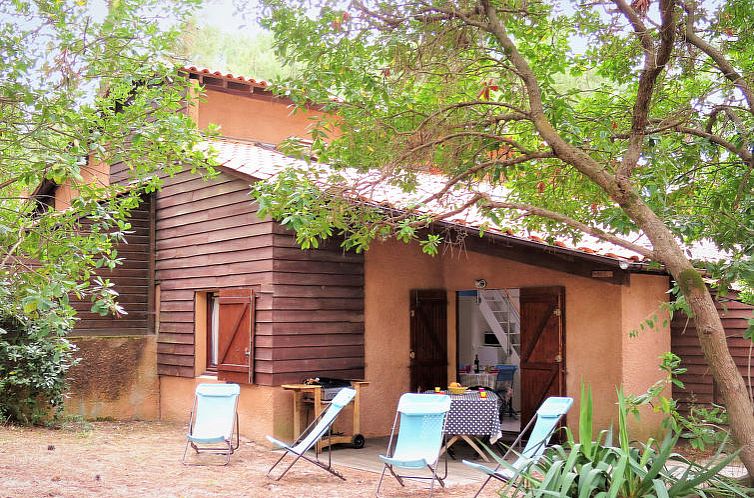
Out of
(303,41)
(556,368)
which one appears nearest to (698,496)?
(303,41)

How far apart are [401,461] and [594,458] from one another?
7.00ft

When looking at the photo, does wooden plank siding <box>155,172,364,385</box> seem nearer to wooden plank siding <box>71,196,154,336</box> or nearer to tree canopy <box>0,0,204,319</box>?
wooden plank siding <box>71,196,154,336</box>

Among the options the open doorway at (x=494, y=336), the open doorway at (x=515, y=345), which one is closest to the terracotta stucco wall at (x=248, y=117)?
the open doorway at (x=494, y=336)

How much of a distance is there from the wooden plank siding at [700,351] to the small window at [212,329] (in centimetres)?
598

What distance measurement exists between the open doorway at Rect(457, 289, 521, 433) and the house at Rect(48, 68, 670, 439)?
123 millimetres

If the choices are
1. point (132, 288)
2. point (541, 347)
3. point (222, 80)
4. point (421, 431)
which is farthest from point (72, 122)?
point (222, 80)

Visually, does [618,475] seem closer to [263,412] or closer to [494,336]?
[263,412]

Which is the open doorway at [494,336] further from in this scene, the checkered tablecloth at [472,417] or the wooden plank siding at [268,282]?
the checkered tablecloth at [472,417]

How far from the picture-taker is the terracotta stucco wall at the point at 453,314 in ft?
30.9

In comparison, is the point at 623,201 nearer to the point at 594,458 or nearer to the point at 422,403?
the point at 594,458

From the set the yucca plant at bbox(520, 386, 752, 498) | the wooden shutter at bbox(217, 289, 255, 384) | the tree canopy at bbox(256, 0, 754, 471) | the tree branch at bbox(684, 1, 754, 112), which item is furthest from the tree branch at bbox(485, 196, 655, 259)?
the wooden shutter at bbox(217, 289, 255, 384)

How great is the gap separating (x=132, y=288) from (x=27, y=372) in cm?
223

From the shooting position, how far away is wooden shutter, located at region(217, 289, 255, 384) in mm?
10188

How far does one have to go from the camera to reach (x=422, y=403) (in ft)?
24.5
